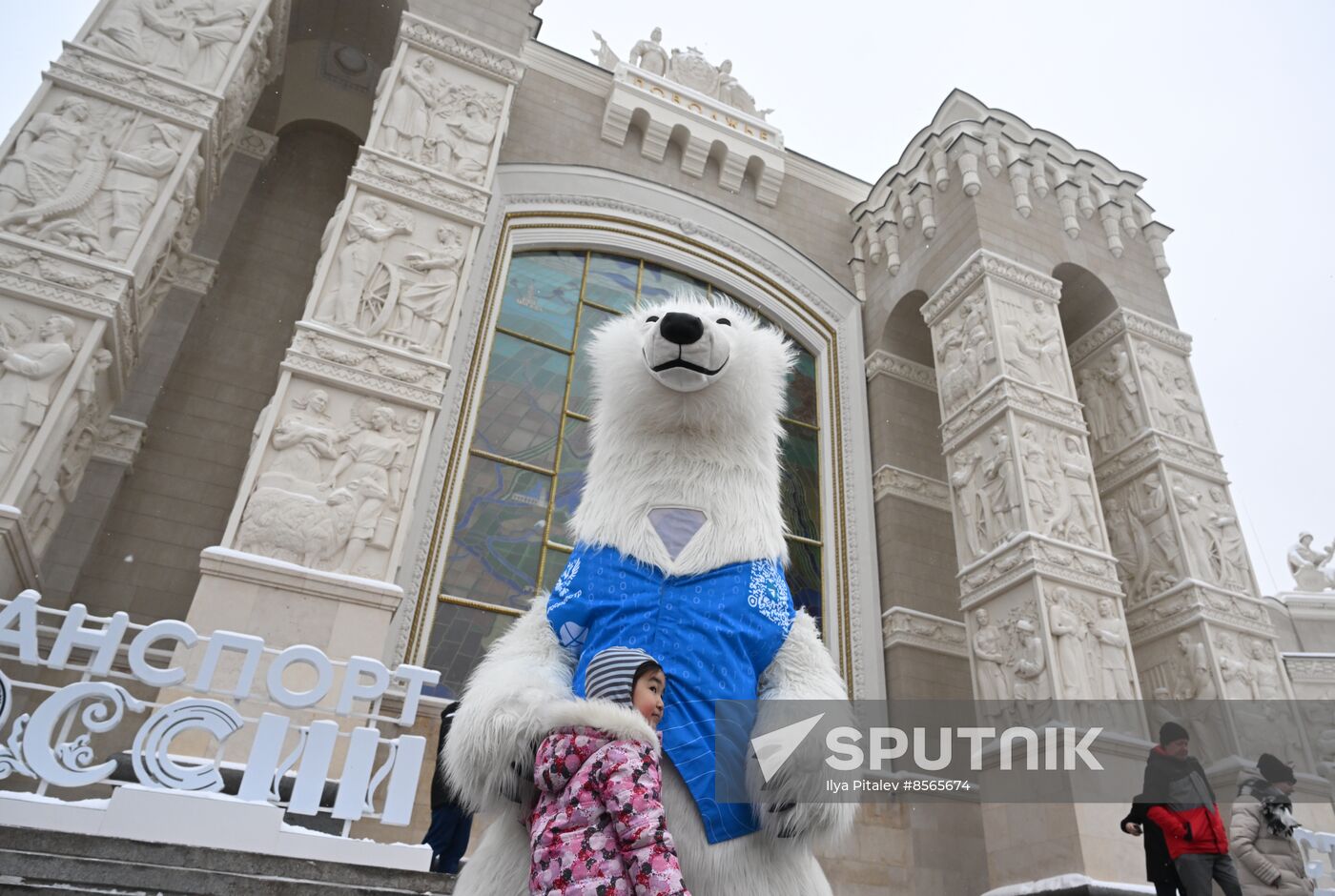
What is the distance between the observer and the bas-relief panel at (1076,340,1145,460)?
33.3 feet

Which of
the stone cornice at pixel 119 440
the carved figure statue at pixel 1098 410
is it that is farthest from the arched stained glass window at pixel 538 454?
the carved figure statue at pixel 1098 410

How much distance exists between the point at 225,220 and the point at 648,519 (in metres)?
9.66

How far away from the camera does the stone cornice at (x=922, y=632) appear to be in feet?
31.6

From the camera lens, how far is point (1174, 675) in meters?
8.66

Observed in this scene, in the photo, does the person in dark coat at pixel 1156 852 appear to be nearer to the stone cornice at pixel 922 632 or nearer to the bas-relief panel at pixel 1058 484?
the bas-relief panel at pixel 1058 484

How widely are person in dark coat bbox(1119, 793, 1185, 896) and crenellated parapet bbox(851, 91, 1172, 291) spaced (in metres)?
8.01

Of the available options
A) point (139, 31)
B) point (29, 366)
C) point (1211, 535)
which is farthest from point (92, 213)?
point (1211, 535)

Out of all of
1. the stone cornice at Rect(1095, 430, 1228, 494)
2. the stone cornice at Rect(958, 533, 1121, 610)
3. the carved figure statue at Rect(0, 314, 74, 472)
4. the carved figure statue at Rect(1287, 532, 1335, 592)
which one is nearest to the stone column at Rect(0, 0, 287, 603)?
the carved figure statue at Rect(0, 314, 74, 472)

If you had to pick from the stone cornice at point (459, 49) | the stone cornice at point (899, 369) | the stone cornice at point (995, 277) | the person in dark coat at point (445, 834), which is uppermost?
the stone cornice at point (459, 49)

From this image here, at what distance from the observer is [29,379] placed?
18.6 ft

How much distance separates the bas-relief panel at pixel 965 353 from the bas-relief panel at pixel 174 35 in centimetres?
819

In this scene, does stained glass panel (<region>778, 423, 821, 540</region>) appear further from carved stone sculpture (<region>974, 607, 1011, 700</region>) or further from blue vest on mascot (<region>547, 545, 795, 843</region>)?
blue vest on mascot (<region>547, 545, 795, 843</region>)

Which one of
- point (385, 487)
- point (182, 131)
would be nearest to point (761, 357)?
point (385, 487)

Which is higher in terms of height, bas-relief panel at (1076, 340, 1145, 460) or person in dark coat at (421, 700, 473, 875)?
bas-relief panel at (1076, 340, 1145, 460)
